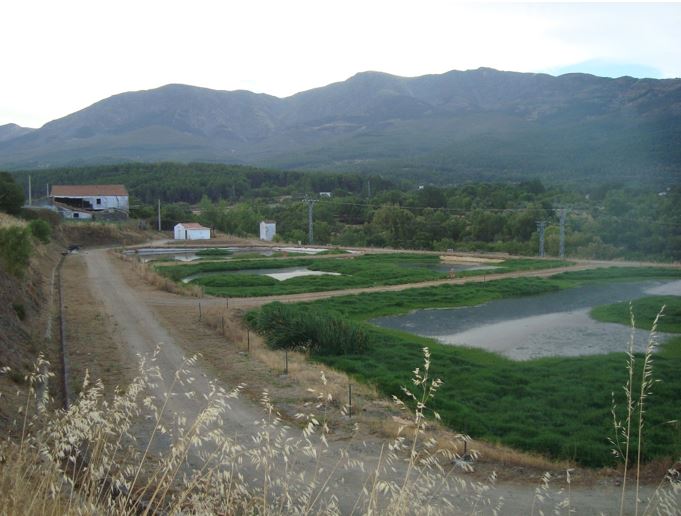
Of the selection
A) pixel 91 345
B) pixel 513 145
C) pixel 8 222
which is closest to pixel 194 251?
pixel 8 222

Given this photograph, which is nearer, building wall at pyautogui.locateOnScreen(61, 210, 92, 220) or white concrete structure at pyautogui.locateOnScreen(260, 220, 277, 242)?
white concrete structure at pyautogui.locateOnScreen(260, 220, 277, 242)

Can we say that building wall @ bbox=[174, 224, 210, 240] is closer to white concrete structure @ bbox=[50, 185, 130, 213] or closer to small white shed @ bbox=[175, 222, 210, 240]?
small white shed @ bbox=[175, 222, 210, 240]

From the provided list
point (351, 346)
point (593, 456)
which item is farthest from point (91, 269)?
point (593, 456)

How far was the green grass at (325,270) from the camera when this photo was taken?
27672 mm

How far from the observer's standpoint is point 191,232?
56438 millimetres

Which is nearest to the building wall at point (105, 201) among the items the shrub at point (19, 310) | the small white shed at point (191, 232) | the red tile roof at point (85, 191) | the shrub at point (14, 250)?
the red tile roof at point (85, 191)

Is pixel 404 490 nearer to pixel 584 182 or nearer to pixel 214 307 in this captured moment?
pixel 214 307

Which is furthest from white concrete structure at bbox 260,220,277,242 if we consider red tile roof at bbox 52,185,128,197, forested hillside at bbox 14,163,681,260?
red tile roof at bbox 52,185,128,197

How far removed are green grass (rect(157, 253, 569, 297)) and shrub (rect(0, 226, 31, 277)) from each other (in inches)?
320

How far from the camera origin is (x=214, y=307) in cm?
2166

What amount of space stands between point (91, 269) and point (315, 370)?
22608mm

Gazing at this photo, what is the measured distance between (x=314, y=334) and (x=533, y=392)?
562 centimetres

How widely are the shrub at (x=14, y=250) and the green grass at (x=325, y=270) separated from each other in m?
8.13

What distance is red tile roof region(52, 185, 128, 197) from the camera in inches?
2670
